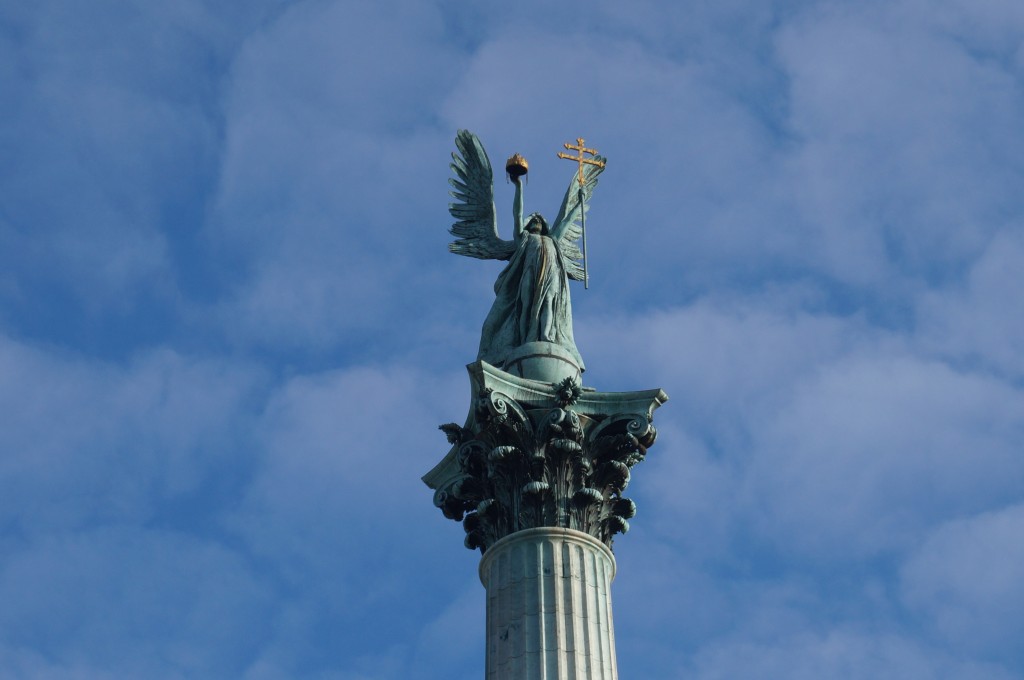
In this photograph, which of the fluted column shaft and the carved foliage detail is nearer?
the fluted column shaft

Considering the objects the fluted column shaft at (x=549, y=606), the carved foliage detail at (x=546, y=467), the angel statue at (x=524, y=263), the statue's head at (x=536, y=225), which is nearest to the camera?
the fluted column shaft at (x=549, y=606)

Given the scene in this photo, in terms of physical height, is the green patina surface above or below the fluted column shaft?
above

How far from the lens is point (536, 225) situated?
119 ft

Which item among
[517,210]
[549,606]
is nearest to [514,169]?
[517,210]

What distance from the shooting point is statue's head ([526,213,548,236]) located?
36062 mm

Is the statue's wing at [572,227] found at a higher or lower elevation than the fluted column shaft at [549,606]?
higher

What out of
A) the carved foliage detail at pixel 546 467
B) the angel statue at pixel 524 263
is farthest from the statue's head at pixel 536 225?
the carved foliage detail at pixel 546 467

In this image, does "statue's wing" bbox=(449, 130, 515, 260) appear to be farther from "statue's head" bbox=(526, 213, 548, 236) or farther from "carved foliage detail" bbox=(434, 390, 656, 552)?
"carved foliage detail" bbox=(434, 390, 656, 552)

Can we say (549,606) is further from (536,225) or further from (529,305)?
(536,225)

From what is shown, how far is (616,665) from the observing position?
29.0m

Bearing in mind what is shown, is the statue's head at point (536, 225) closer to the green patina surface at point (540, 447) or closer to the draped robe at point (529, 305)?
the draped robe at point (529, 305)

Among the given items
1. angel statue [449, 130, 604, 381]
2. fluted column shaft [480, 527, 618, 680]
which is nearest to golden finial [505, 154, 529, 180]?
angel statue [449, 130, 604, 381]

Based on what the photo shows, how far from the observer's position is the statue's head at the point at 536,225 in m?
36.1

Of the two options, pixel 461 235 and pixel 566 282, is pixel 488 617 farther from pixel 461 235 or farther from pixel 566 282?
pixel 461 235
